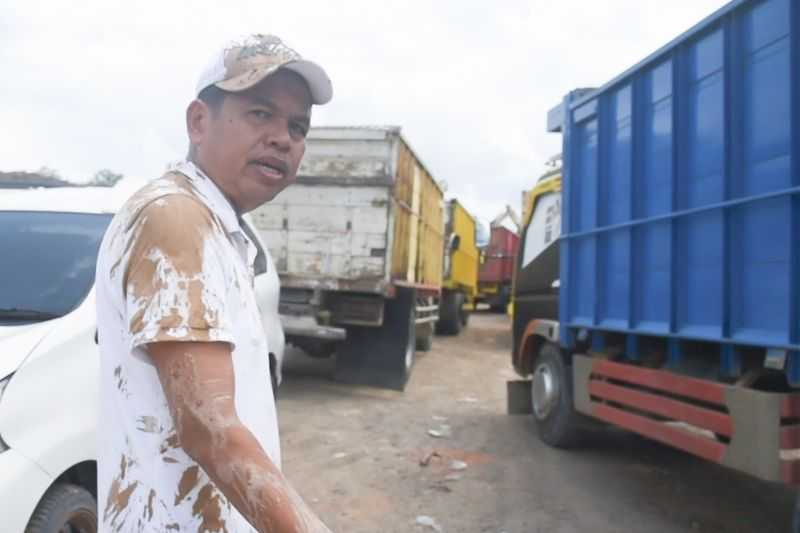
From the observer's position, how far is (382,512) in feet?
13.3

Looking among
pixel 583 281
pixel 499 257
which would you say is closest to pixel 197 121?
pixel 583 281

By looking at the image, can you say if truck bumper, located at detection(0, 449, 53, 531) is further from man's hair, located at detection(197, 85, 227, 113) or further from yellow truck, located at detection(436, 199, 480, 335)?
yellow truck, located at detection(436, 199, 480, 335)

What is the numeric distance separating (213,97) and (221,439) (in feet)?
1.97

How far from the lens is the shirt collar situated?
1096 millimetres

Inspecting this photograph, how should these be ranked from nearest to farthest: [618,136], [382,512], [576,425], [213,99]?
[213,99] → [382,512] → [618,136] → [576,425]

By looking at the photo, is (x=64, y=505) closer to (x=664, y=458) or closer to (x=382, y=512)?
(x=382, y=512)

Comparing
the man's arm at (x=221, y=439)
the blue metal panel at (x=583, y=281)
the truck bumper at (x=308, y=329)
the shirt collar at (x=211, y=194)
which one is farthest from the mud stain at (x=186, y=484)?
the truck bumper at (x=308, y=329)

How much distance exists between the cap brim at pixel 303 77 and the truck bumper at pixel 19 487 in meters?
1.70

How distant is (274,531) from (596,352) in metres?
4.45

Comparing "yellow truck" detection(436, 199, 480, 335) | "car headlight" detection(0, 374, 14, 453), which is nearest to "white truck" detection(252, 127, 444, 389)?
"car headlight" detection(0, 374, 14, 453)

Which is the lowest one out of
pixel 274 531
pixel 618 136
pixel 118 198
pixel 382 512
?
pixel 382 512

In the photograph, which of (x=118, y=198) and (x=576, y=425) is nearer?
(x=118, y=198)

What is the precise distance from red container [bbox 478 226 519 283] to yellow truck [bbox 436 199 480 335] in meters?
3.88

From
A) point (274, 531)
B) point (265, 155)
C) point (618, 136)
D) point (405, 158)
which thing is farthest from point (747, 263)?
point (405, 158)
